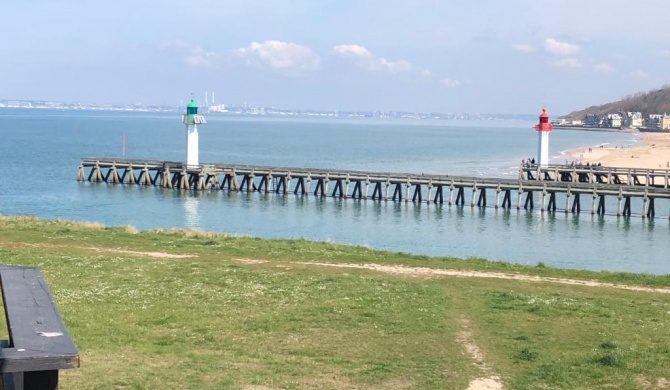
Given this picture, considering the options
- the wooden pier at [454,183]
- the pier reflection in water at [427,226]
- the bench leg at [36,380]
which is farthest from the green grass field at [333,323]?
the wooden pier at [454,183]

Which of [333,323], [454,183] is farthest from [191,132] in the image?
[333,323]

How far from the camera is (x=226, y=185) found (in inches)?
2611

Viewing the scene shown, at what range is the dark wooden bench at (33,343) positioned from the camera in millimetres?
5574

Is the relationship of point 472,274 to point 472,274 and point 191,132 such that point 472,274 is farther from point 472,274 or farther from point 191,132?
point 191,132

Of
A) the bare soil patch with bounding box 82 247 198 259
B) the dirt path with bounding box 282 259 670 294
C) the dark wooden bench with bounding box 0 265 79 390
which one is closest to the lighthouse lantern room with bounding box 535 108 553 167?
the dirt path with bounding box 282 259 670 294

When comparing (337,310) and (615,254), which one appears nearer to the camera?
(337,310)

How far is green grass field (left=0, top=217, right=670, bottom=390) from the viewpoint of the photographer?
12.2 m

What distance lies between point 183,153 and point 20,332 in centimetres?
10817

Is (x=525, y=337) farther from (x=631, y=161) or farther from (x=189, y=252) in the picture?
(x=631, y=161)

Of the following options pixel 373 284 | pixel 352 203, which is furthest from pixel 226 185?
pixel 373 284

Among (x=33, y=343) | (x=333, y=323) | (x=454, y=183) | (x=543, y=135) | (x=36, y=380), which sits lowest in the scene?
(x=333, y=323)

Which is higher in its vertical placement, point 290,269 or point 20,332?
point 20,332

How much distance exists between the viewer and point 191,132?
61.8 meters

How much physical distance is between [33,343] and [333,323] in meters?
9.79
